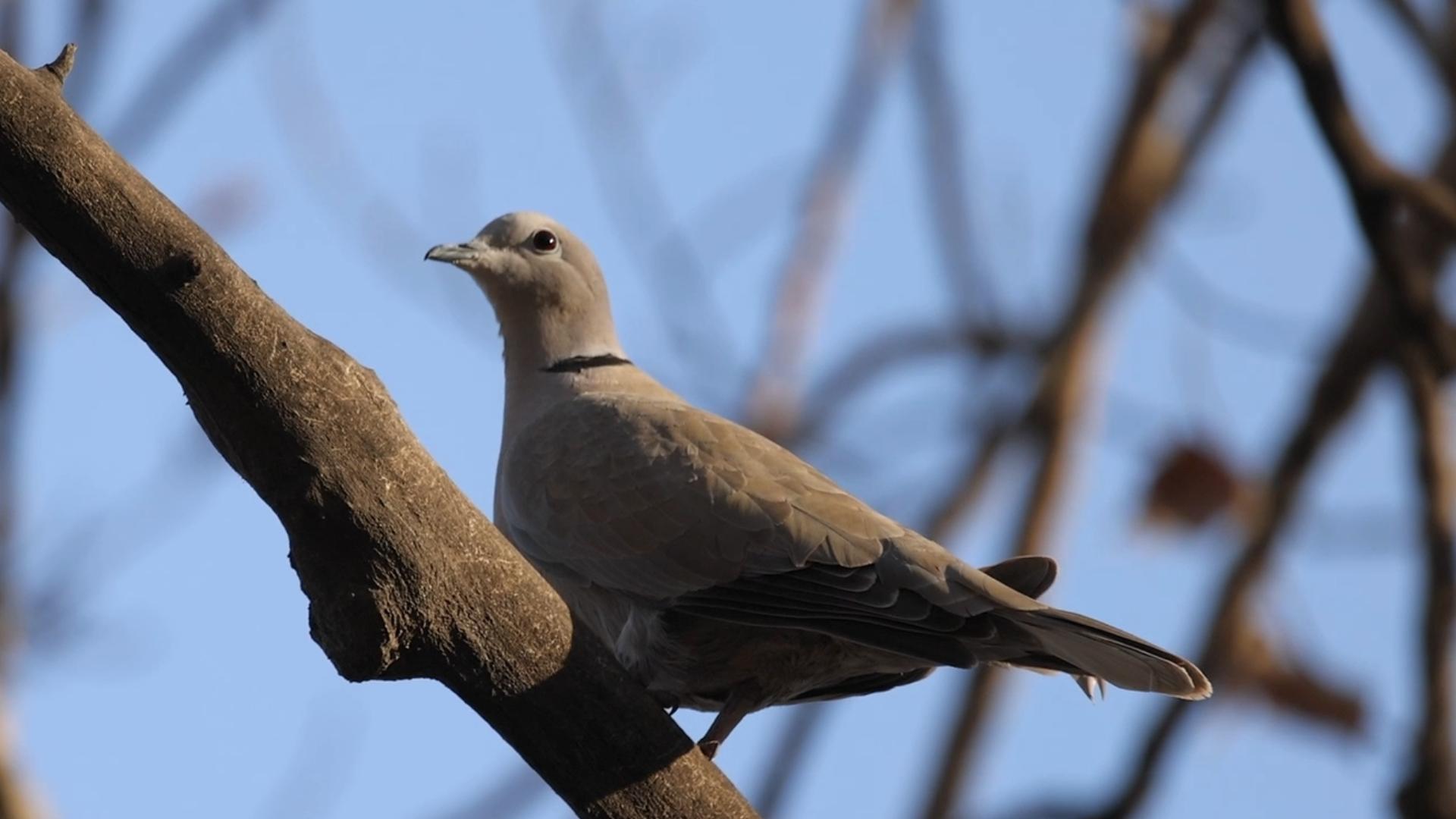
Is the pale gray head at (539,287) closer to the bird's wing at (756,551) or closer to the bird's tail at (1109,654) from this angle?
the bird's wing at (756,551)

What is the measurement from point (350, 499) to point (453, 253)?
2.73 meters

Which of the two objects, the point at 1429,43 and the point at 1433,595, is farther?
the point at 1429,43

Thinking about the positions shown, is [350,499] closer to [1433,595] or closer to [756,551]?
[756,551]

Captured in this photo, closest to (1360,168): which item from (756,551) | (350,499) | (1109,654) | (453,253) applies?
(1109,654)

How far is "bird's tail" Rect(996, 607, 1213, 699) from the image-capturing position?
12.4 feet

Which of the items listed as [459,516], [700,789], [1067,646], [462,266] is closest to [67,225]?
[459,516]

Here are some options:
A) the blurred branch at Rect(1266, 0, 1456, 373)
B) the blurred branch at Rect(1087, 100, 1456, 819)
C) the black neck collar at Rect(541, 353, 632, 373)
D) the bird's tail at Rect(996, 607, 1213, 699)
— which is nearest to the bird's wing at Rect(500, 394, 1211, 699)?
the bird's tail at Rect(996, 607, 1213, 699)

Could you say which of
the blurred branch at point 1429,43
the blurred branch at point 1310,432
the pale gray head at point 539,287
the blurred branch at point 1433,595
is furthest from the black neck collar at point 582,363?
the blurred branch at point 1429,43

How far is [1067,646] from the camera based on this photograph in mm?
3848

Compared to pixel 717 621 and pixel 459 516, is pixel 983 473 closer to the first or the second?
pixel 717 621

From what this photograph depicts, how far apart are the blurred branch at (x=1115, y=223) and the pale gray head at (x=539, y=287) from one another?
92.3 inches

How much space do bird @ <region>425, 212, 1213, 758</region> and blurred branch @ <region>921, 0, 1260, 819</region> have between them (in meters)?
2.79

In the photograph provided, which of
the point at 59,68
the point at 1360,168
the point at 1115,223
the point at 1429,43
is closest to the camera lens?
the point at 59,68

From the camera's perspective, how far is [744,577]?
13.6 ft
